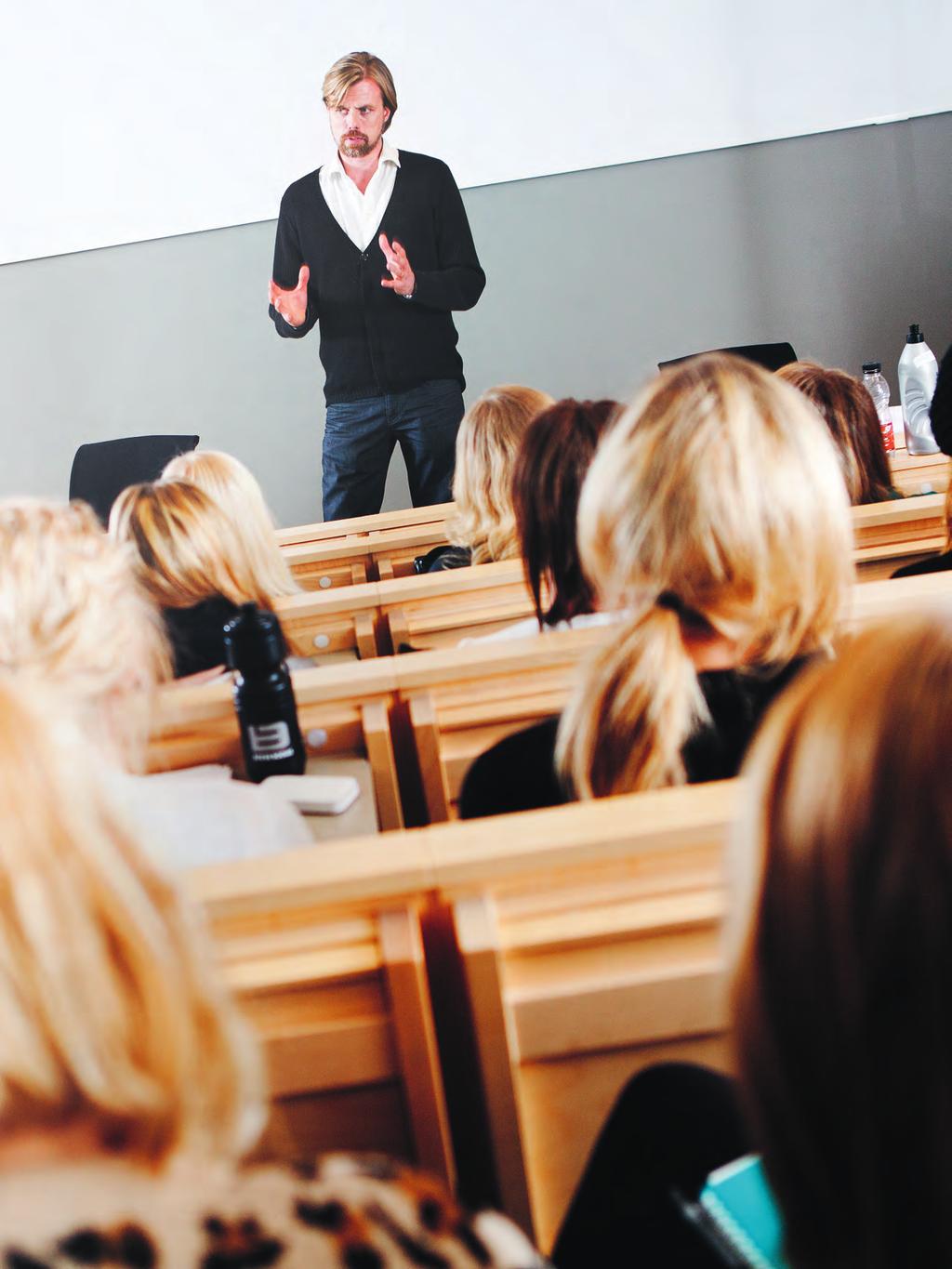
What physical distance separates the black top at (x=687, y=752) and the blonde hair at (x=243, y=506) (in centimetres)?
90

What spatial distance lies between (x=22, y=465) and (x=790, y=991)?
513cm

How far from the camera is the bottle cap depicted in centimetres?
151

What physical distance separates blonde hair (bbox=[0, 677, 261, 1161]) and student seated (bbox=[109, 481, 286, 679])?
1.40 m

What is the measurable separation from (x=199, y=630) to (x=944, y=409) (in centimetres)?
152

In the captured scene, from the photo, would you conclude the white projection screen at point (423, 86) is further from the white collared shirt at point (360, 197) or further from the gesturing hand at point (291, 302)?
the gesturing hand at point (291, 302)

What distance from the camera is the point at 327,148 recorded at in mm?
4832

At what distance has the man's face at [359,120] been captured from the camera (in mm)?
4594

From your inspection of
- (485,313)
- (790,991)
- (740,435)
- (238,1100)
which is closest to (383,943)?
(238,1100)

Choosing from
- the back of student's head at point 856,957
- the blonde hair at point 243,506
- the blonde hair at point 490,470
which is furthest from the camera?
the blonde hair at point 490,470

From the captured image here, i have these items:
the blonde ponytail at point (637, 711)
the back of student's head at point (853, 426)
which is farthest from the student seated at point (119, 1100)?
the back of student's head at point (853, 426)

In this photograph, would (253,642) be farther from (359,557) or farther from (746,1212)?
(359,557)

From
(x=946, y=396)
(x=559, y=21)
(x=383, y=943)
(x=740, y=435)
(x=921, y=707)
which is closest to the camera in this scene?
(x=921, y=707)

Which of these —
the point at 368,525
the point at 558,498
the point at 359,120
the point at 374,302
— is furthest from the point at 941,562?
the point at 359,120

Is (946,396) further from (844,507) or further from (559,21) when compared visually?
(559,21)
